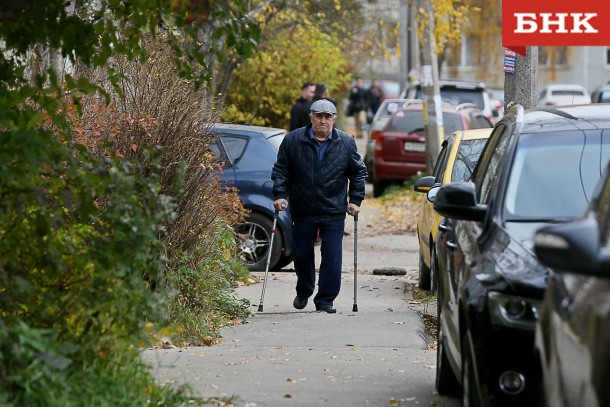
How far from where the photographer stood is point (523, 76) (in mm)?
14594

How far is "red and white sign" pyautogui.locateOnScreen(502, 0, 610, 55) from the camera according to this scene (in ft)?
47.4

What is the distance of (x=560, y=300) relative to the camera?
484 centimetres

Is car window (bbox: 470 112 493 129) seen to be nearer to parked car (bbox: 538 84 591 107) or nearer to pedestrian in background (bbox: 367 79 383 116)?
pedestrian in background (bbox: 367 79 383 116)

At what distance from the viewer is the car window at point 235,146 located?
1533cm

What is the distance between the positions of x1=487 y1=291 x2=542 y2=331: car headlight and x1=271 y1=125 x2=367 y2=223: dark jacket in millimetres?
Result: 6108

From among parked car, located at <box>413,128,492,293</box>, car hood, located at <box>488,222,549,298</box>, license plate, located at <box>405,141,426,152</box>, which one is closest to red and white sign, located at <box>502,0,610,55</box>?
parked car, located at <box>413,128,492,293</box>

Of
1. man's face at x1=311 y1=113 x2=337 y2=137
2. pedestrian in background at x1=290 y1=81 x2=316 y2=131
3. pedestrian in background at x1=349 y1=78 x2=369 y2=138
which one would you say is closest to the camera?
man's face at x1=311 y1=113 x2=337 y2=137

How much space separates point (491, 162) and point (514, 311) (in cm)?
205

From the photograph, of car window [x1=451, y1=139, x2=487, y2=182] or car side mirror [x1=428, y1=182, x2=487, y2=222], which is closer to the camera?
car side mirror [x1=428, y1=182, x2=487, y2=222]

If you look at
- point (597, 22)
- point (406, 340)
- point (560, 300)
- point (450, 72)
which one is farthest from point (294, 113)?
point (450, 72)

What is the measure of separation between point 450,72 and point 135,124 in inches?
2326

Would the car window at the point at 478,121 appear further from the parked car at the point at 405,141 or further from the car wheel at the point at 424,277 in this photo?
the car wheel at the point at 424,277

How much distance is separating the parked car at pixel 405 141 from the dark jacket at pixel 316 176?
44.8 ft

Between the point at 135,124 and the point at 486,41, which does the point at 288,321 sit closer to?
the point at 135,124
